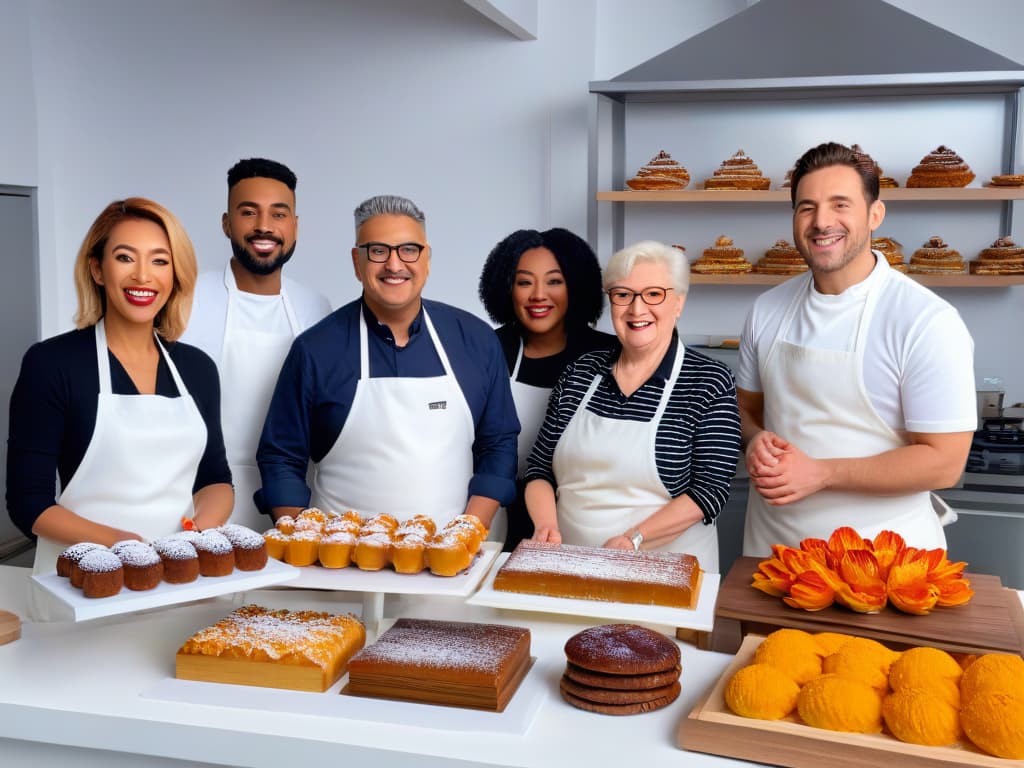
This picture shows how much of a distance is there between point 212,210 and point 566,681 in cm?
381

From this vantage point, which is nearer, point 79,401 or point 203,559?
point 203,559

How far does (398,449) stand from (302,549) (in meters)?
0.63

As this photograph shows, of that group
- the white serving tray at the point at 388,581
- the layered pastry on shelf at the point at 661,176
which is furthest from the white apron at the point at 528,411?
the layered pastry on shelf at the point at 661,176

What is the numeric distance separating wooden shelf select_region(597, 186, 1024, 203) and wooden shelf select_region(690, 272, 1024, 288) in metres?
0.29

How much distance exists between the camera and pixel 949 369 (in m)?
2.21

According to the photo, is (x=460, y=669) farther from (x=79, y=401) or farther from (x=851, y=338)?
(x=851, y=338)

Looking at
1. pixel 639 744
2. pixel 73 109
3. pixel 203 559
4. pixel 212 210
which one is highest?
pixel 73 109

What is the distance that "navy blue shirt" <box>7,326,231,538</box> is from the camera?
6.41 feet

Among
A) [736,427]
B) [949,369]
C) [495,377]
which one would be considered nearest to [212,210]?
[495,377]

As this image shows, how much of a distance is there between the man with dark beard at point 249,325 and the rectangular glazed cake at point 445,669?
1.22 metres

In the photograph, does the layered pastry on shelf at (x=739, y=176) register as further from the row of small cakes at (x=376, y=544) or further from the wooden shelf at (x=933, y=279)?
the row of small cakes at (x=376, y=544)

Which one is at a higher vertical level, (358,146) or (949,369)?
(358,146)

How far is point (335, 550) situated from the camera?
175cm

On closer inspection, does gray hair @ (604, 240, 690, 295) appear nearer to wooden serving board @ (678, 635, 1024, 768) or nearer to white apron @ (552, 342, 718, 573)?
white apron @ (552, 342, 718, 573)
